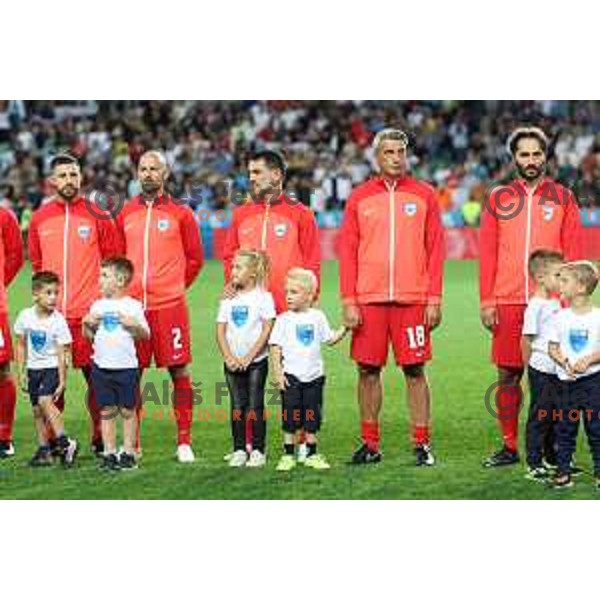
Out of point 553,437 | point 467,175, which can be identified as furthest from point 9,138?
point 553,437

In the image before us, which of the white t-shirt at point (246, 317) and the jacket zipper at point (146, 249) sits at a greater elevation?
the jacket zipper at point (146, 249)

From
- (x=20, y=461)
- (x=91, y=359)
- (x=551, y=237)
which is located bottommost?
(x=20, y=461)

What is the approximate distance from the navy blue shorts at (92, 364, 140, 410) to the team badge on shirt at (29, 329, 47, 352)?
0.40 m

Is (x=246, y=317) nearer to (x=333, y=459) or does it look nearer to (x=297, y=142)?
(x=333, y=459)

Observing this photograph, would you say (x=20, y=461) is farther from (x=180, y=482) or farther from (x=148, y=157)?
(x=148, y=157)

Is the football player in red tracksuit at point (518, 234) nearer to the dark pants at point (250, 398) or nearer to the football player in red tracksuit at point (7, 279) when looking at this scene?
the dark pants at point (250, 398)

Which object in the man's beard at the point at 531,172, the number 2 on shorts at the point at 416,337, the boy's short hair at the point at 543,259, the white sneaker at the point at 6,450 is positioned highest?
the man's beard at the point at 531,172

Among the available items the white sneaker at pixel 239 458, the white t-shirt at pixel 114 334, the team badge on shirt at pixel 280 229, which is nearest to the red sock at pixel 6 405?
the white t-shirt at pixel 114 334

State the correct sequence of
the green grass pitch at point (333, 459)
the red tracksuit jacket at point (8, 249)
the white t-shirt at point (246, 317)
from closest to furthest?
the green grass pitch at point (333, 459)
the white t-shirt at point (246, 317)
the red tracksuit jacket at point (8, 249)

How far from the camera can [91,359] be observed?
10.1 metres

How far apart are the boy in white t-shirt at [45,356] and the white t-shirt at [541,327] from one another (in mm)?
2823

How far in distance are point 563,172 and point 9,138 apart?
34.4 ft

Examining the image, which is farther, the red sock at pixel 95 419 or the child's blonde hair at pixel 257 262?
the red sock at pixel 95 419

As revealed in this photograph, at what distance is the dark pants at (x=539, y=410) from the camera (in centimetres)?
934
